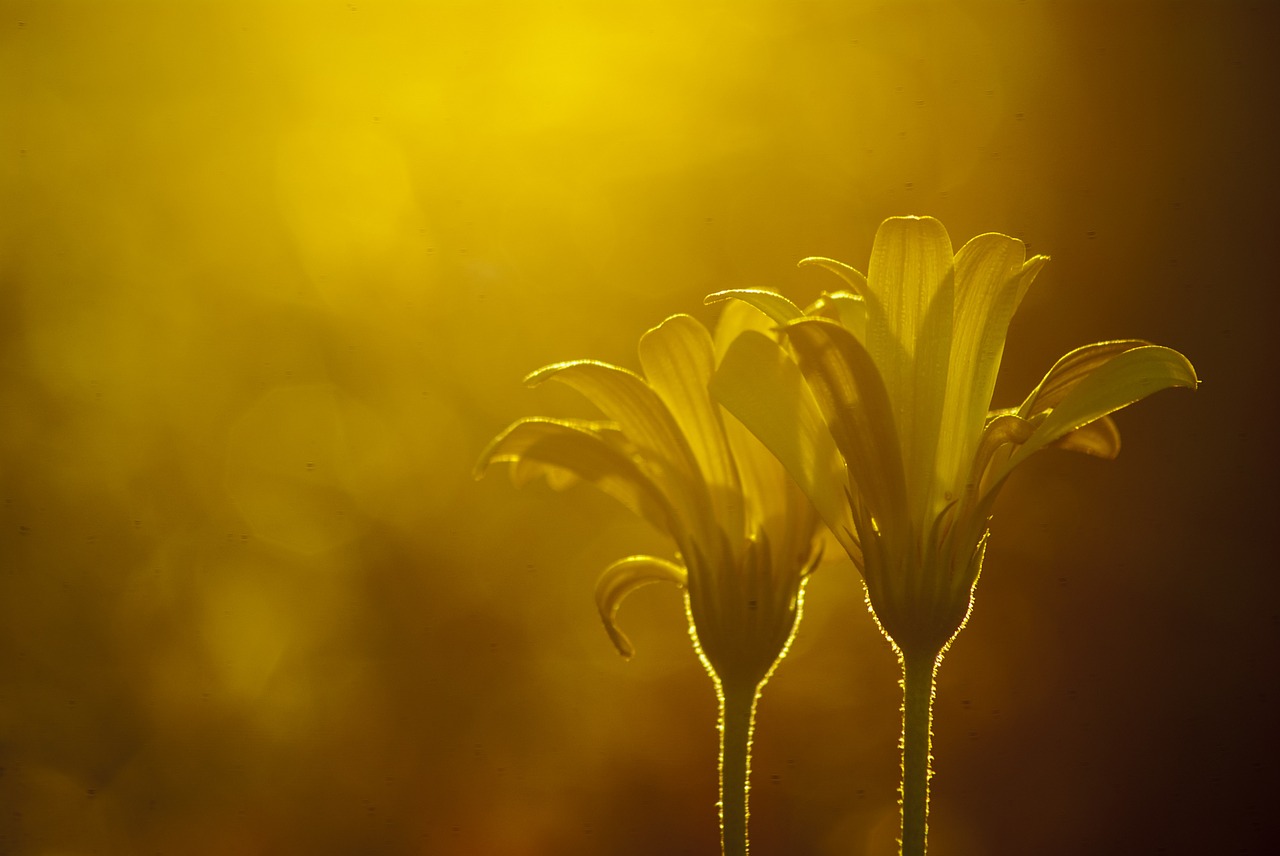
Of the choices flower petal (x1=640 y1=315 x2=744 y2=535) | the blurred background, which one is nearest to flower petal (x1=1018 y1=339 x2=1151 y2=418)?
flower petal (x1=640 y1=315 x2=744 y2=535)

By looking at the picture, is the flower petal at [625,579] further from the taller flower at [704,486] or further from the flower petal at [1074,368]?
the flower petal at [1074,368]

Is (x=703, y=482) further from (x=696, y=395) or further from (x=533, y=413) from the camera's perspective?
(x=533, y=413)

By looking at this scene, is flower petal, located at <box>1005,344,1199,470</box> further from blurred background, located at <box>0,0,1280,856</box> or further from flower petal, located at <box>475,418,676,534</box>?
blurred background, located at <box>0,0,1280,856</box>

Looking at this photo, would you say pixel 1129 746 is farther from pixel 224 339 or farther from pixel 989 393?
pixel 224 339

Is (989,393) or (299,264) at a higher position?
(299,264)

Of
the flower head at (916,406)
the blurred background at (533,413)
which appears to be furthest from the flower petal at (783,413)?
the blurred background at (533,413)

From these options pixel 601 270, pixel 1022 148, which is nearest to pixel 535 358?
pixel 601 270

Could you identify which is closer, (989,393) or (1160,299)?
(989,393)

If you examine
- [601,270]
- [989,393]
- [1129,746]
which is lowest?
[1129,746]
